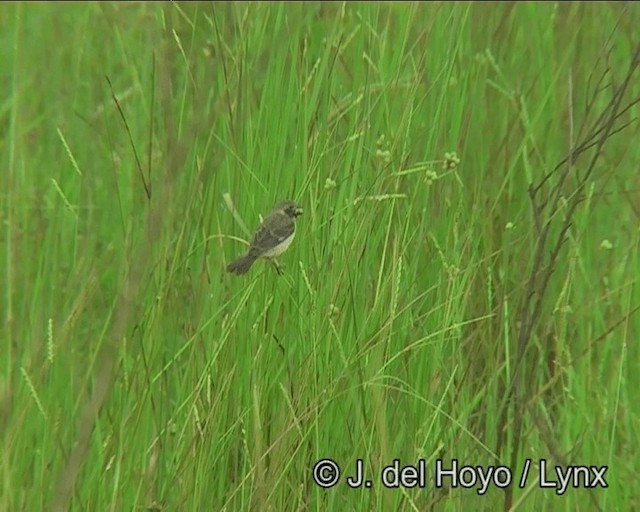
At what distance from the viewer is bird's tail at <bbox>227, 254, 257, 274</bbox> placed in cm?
204

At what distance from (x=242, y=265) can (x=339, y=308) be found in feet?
0.60

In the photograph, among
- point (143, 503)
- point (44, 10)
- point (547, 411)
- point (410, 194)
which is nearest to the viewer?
point (143, 503)

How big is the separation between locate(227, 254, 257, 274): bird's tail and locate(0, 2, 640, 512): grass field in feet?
0.06

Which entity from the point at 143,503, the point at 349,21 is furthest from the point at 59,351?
the point at 349,21

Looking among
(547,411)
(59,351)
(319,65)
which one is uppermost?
(319,65)

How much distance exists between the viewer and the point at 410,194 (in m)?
2.23

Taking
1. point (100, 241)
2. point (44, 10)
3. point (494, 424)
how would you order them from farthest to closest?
point (44, 10) < point (100, 241) < point (494, 424)

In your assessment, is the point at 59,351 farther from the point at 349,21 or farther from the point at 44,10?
the point at 44,10


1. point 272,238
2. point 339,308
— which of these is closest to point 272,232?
point 272,238

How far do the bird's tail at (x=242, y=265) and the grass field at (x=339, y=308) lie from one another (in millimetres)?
18

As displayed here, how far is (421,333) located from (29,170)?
1269 mm

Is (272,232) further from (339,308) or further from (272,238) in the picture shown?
(339,308)

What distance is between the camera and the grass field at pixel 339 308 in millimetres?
1915

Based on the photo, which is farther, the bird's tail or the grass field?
the bird's tail
